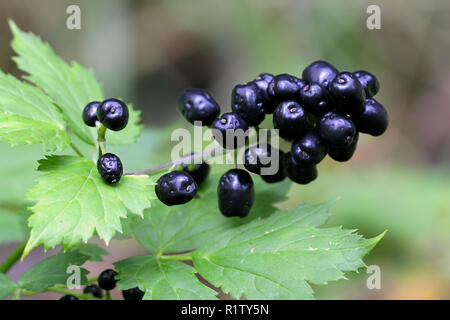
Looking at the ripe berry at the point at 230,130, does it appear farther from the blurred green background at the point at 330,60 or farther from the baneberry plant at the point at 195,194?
the blurred green background at the point at 330,60

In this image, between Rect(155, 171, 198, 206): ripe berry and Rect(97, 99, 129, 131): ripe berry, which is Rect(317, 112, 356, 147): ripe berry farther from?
Rect(97, 99, 129, 131): ripe berry

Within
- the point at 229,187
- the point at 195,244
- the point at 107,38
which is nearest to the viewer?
the point at 229,187

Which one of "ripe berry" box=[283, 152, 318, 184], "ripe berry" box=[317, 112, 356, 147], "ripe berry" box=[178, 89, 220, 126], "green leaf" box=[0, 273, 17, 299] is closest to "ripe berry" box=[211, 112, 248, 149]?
"ripe berry" box=[178, 89, 220, 126]

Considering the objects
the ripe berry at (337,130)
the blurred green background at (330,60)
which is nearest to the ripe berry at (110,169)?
the ripe berry at (337,130)

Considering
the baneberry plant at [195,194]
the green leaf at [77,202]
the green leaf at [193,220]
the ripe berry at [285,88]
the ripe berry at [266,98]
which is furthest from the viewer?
the green leaf at [193,220]

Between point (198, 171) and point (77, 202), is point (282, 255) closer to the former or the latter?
point (198, 171)

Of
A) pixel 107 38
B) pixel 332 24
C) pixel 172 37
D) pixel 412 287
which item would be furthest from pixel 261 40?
pixel 412 287

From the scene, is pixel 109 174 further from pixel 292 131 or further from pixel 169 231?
pixel 292 131
